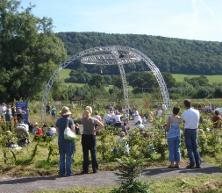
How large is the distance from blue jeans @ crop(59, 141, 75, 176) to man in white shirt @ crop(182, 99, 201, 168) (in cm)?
307

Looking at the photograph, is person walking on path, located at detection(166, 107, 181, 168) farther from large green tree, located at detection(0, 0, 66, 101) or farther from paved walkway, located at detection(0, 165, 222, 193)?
large green tree, located at detection(0, 0, 66, 101)

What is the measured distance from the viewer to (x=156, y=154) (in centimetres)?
1658

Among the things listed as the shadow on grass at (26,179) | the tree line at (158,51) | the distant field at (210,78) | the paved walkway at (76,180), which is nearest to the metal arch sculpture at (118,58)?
the paved walkway at (76,180)

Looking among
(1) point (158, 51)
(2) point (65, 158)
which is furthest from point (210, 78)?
(2) point (65, 158)

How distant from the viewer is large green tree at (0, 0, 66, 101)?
52000 mm

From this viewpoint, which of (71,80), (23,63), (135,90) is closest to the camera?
(23,63)

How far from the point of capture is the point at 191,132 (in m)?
15.0

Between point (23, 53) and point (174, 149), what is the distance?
40.0m

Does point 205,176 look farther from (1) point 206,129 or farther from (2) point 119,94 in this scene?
(2) point 119,94

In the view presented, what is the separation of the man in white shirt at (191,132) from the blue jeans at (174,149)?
26 centimetres

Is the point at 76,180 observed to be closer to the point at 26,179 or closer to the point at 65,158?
the point at 65,158

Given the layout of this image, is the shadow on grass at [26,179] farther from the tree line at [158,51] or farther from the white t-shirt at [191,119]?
the tree line at [158,51]

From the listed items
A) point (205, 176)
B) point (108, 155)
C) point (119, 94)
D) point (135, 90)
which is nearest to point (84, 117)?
point (108, 155)

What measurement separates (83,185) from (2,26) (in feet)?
145
